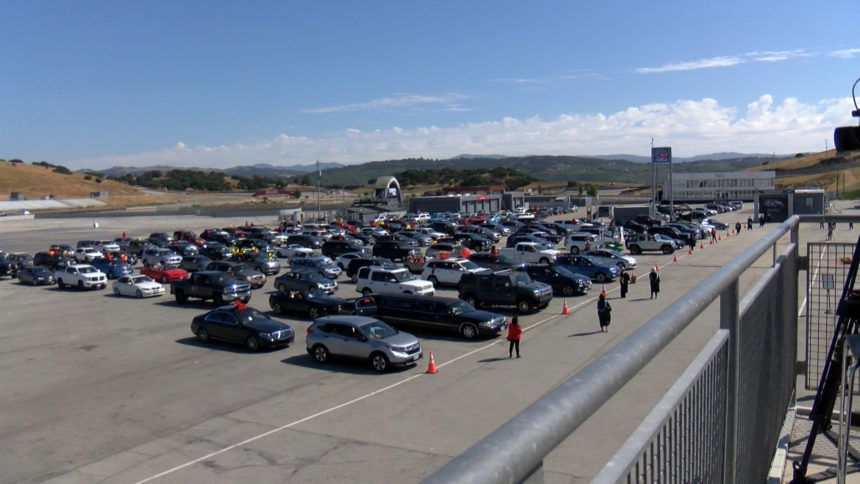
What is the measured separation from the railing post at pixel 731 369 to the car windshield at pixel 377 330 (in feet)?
55.7

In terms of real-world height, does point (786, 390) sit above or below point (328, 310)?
above

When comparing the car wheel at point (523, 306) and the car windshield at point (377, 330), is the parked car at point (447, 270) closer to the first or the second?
the car wheel at point (523, 306)

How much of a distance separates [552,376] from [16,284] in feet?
112

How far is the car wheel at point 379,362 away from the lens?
762 inches

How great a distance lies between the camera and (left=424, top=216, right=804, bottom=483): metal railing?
1282 mm

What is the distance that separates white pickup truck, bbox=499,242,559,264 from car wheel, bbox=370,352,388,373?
24242mm

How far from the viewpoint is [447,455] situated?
12656 mm

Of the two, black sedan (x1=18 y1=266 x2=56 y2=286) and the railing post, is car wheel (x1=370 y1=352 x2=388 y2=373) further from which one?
black sedan (x1=18 y1=266 x2=56 y2=286)

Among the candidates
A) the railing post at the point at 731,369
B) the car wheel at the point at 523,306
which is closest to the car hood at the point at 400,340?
the car wheel at the point at 523,306

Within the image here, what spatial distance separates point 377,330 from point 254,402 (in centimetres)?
460

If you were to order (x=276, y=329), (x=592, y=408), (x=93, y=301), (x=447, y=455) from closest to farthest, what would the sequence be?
1. (x=592, y=408)
2. (x=447, y=455)
3. (x=276, y=329)
4. (x=93, y=301)

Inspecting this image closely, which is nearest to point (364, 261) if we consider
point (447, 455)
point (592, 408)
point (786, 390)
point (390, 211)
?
point (447, 455)

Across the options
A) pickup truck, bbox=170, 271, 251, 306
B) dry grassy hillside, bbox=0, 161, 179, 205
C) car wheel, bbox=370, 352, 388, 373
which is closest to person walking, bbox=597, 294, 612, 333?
car wheel, bbox=370, 352, 388, 373

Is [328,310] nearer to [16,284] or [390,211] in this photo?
[16,284]
